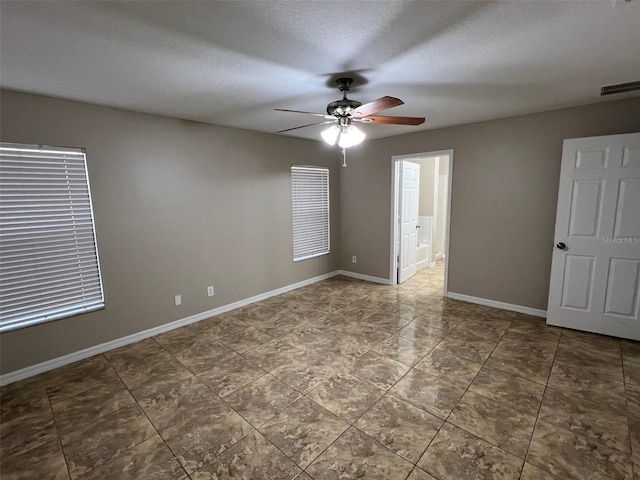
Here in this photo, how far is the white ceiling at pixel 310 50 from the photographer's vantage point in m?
1.47

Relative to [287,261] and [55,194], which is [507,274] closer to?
[287,261]

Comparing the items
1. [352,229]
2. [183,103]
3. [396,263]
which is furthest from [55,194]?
[396,263]

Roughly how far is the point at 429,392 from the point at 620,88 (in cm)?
316

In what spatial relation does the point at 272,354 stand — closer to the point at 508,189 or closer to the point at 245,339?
the point at 245,339

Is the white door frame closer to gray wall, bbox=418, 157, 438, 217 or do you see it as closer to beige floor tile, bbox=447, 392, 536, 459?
gray wall, bbox=418, 157, 438, 217

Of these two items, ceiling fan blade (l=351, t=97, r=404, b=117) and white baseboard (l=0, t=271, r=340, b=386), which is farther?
white baseboard (l=0, t=271, r=340, b=386)

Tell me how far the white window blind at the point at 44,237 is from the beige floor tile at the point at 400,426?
2888 mm

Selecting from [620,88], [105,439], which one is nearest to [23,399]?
[105,439]

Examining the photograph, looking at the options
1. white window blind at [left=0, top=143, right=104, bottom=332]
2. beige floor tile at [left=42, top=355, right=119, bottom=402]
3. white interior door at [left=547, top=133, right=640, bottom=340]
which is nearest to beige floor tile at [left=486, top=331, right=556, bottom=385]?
white interior door at [left=547, top=133, right=640, bottom=340]

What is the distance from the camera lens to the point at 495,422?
2.02 m

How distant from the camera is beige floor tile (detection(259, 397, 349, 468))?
71.9 inches

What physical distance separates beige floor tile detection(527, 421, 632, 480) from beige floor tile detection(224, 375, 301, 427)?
1.64m

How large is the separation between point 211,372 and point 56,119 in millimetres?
2696

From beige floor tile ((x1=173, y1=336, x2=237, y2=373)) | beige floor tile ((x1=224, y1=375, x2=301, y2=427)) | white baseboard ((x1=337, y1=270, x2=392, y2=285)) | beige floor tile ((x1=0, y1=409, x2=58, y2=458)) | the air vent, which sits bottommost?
beige floor tile ((x1=0, y1=409, x2=58, y2=458))
